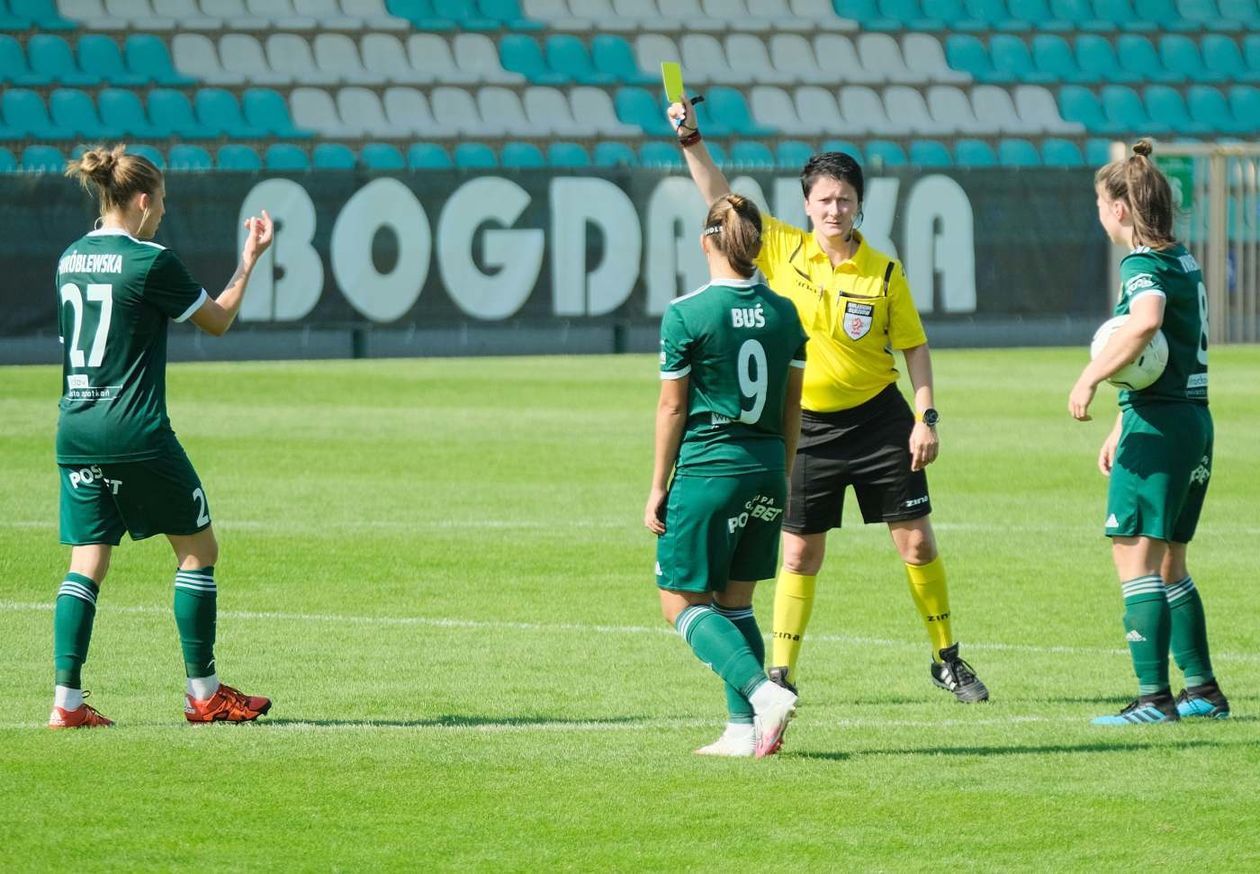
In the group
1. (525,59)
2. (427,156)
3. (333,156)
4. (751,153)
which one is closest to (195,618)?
(333,156)

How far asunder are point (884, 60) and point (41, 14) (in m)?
12.7

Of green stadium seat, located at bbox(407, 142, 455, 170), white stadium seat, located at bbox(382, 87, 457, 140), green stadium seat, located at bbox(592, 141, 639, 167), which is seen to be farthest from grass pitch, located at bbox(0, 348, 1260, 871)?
white stadium seat, located at bbox(382, 87, 457, 140)

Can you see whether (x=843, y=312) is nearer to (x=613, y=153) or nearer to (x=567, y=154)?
(x=567, y=154)

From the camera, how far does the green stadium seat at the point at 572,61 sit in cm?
2919

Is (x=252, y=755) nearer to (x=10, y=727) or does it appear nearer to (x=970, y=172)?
(x=10, y=727)

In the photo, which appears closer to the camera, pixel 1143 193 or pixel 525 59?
pixel 1143 193

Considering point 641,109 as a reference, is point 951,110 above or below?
above

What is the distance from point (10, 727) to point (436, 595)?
10.4 ft

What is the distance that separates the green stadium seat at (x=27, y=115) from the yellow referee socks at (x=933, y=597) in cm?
2022

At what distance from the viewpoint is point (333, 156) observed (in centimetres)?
2633

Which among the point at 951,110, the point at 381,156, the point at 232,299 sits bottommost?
the point at 232,299

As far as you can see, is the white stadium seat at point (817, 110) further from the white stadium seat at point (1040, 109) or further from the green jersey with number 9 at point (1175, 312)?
the green jersey with number 9 at point (1175, 312)

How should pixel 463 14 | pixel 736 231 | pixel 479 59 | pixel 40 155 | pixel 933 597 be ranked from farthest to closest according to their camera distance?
pixel 463 14, pixel 479 59, pixel 40 155, pixel 933 597, pixel 736 231

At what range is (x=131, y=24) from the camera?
27.4m
